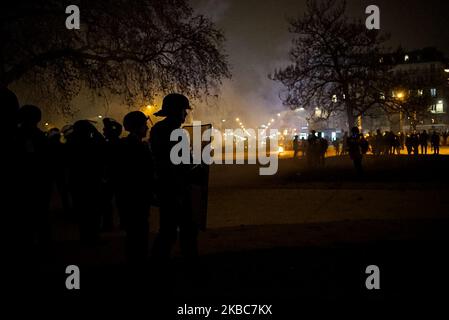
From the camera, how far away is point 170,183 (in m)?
4.53

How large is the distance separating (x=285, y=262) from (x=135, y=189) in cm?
224

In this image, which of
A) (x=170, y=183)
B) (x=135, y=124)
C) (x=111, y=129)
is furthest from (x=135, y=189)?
(x=111, y=129)

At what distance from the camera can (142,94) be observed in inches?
695

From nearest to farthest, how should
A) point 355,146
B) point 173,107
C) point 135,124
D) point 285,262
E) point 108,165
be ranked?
point 173,107 → point 135,124 → point 285,262 → point 108,165 → point 355,146

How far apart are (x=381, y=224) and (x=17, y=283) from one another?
651cm

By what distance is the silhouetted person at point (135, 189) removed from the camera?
4.58 meters

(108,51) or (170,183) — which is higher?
(108,51)

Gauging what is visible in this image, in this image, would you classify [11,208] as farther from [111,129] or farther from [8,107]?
[111,129]

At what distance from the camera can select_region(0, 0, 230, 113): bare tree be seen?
15.1 meters

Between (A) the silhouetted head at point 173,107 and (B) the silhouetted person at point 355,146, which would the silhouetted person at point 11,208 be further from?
(B) the silhouetted person at point 355,146

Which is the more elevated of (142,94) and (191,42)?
(191,42)

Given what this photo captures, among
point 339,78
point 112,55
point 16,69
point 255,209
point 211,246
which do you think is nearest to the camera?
point 211,246
